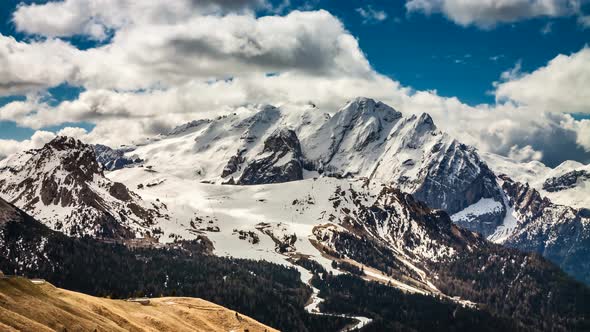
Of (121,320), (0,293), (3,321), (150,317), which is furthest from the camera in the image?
(150,317)

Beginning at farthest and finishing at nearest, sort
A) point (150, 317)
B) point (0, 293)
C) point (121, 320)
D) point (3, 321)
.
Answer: point (150, 317)
point (121, 320)
point (0, 293)
point (3, 321)

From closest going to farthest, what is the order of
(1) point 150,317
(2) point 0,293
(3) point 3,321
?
(3) point 3,321
(2) point 0,293
(1) point 150,317

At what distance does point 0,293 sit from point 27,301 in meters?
7.10

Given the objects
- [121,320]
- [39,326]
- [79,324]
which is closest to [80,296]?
[121,320]

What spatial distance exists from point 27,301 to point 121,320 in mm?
29084

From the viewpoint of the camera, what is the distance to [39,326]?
128 m

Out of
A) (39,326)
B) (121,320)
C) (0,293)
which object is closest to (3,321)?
(39,326)

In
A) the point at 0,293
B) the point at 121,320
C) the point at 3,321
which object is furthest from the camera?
the point at 121,320

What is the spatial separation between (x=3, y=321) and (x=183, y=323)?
78.4 meters

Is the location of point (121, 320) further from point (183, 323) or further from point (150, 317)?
point (183, 323)

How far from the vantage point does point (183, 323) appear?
196 metres

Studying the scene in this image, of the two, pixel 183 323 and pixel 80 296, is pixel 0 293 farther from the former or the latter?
pixel 183 323

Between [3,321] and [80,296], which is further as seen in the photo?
[80,296]

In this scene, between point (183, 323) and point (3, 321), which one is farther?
point (183, 323)
